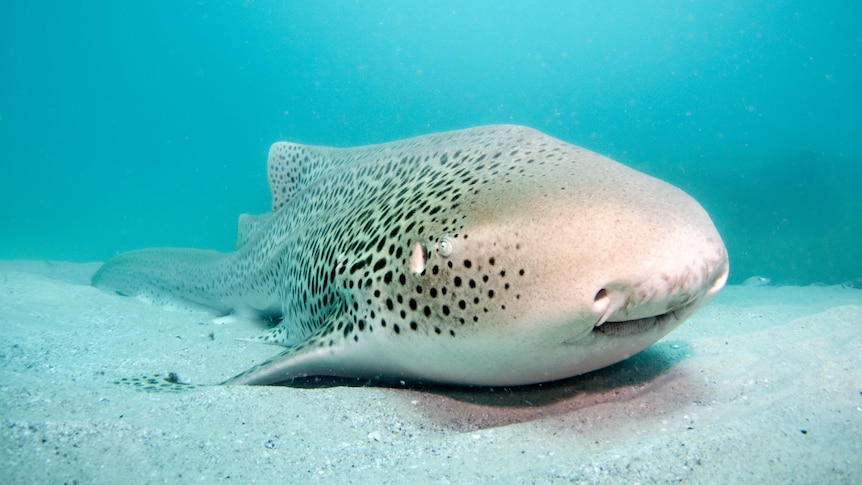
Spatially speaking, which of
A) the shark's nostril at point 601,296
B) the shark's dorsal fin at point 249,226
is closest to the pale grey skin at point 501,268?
the shark's nostril at point 601,296

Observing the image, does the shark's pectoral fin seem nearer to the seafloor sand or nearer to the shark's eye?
the seafloor sand

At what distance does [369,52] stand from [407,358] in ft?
377

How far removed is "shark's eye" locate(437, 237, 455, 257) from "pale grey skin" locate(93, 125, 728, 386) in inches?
0.4

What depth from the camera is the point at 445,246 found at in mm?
2352

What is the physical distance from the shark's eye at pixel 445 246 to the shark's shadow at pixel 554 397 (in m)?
0.92

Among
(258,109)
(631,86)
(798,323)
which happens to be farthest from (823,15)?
(258,109)

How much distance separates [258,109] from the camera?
104 metres

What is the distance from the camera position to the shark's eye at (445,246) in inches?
92.0

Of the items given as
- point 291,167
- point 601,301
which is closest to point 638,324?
point 601,301

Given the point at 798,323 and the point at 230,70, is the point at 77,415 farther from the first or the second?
the point at 230,70

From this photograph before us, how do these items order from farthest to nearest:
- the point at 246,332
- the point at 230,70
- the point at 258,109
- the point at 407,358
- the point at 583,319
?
the point at 258,109 → the point at 230,70 → the point at 246,332 → the point at 407,358 → the point at 583,319

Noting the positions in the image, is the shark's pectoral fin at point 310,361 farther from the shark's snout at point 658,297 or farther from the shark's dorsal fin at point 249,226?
the shark's dorsal fin at point 249,226

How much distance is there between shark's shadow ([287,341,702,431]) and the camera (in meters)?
2.49

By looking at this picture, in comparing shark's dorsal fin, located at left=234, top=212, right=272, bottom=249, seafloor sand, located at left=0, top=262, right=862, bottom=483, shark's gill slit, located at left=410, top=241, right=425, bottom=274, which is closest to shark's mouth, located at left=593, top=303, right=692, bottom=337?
seafloor sand, located at left=0, top=262, right=862, bottom=483
